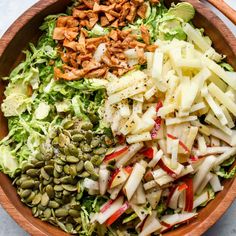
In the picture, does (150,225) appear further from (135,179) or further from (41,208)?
(41,208)

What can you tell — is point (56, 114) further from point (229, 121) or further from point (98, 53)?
point (229, 121)

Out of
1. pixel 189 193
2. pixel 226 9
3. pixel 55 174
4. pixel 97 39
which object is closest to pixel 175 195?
pixel 189 193

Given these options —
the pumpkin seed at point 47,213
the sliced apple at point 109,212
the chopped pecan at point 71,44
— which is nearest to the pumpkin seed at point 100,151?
the sliced apple at point 109,212

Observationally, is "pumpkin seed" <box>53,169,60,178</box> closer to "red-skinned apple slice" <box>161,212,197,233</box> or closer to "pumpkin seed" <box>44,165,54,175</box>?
"pumpkin seed" <box>44,165,54,175</box>

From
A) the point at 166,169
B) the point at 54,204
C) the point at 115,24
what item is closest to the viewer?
the point at 166,169

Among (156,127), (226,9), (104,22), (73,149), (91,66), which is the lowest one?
(73,149)

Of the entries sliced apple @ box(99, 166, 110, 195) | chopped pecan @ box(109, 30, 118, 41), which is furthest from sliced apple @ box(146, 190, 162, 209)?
chopped pecan @ box(109, 30, 118, 41)
